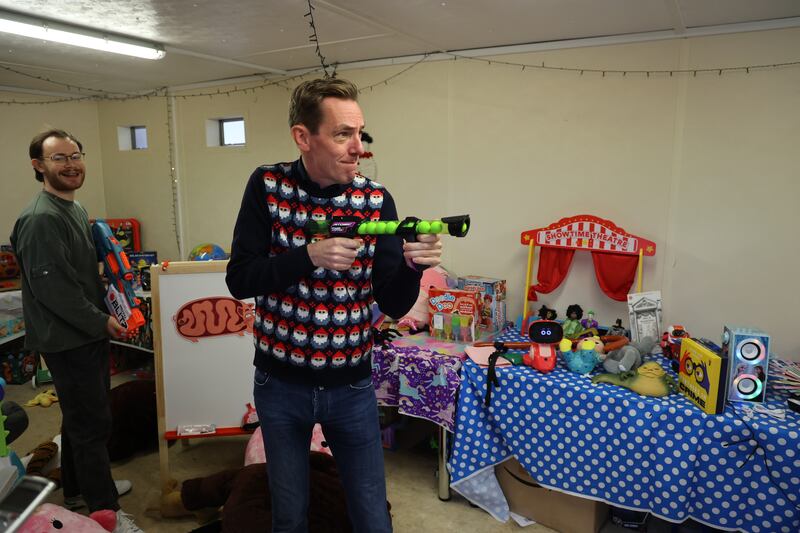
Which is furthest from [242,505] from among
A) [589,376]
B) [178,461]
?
[589,376]

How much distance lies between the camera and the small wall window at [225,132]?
4.43 metres

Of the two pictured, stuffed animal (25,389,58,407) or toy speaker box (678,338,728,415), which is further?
stuffed animal (25,389,58,407)

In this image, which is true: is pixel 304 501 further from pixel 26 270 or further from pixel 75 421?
pixel 26 270

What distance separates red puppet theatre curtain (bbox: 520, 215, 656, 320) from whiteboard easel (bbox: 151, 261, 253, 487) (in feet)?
4.92

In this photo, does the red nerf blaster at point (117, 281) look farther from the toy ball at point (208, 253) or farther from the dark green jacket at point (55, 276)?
the toy ball at point (208, 253)

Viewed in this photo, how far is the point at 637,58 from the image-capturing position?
105 inches

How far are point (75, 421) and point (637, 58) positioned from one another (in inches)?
118

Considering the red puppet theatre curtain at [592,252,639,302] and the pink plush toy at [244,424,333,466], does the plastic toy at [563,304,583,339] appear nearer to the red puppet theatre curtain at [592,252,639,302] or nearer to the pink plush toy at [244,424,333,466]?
the red puppet theatre curtain at [592,252,639,302]

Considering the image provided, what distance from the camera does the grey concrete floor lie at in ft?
7.70

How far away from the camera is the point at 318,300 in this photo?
130 centimetres

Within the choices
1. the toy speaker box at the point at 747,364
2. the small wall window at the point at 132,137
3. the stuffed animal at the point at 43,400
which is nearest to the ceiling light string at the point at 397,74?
the toy speaker box at the point at 747,364

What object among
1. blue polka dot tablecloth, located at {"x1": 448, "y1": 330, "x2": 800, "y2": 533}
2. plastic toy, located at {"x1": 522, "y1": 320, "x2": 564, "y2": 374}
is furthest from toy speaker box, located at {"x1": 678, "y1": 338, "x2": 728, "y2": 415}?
plastic toy, located at {"x1": 522, "y1": 320, "x2": 564, "y2": 374}

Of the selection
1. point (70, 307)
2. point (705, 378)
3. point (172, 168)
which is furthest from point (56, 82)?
point (705, 378)

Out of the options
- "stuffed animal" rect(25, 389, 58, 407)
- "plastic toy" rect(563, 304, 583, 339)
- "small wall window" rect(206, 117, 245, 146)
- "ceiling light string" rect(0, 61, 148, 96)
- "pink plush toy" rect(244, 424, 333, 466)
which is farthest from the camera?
"small wall window" rect(206, 117, 245, 146)
